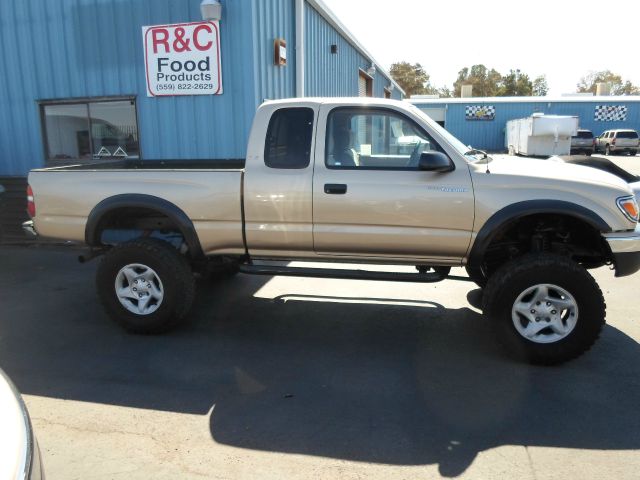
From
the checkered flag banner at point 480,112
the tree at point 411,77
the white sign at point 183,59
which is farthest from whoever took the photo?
the tree at point 411,77

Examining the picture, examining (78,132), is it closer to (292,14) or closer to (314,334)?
(292,14)

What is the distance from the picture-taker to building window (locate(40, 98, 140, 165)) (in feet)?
27.8

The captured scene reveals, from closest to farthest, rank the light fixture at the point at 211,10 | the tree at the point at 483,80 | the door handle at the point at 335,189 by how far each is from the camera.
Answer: the door handle at the point at 335,189 < the light fixture at the point at 211,10 < the tree at the point at 483,80

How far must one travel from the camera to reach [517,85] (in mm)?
63219

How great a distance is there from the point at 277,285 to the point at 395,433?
3442 millimetres

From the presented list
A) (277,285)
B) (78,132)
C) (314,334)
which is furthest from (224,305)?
(78,132)

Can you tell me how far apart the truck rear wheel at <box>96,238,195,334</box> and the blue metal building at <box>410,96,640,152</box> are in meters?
34.6

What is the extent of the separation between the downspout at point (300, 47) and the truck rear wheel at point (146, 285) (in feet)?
17.7

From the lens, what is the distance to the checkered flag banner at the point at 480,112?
123 ft

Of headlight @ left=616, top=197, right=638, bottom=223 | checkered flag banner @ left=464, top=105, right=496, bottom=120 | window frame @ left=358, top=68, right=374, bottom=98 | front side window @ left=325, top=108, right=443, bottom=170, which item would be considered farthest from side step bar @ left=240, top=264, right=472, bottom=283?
checkered flag banner @ left=464, top=105, right=496, bottom=120

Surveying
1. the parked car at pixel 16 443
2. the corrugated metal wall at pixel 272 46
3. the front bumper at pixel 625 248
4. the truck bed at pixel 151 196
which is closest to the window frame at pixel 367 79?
the corrugated metal wall at pixel 272 46

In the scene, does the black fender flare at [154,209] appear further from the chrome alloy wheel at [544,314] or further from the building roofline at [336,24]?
the building roofline at [336,24]

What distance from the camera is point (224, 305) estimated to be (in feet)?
18.6

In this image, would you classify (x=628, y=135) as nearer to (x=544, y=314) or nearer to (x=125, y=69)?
(x=125, y=69)
